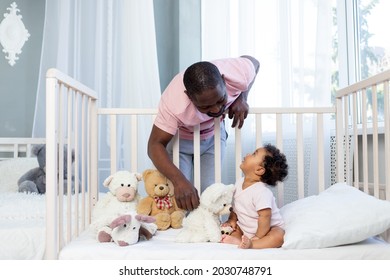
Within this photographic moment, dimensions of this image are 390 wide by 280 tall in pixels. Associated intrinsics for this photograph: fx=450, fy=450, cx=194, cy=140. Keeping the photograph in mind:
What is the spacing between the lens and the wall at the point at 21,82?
8.71 ft

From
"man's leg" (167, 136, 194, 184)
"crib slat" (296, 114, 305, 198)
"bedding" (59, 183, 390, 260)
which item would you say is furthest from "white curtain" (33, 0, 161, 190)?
"bedding" (59, 183, 390, 260)

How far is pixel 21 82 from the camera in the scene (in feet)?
8.72

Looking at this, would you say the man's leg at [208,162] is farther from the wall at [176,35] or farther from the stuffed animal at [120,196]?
the wall at [176,35]

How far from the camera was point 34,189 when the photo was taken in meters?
2.11

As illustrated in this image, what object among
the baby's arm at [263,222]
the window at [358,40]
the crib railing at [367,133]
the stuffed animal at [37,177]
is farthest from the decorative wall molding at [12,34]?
the baby's arm at [263,222]

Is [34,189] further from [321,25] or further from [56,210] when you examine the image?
[321,25]

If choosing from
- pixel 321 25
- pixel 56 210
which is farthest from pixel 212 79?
pixel 321 25

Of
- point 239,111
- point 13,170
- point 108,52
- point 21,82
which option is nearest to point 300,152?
point 239,111

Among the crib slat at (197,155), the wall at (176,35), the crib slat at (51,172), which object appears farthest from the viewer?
the wall at (176,35)

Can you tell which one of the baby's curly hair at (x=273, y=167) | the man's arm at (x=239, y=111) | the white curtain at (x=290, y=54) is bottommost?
the baby's curly hair at (x=273, y=167)

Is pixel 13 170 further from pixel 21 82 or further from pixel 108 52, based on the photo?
pixel 108 52

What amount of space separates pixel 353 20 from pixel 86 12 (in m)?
1.28

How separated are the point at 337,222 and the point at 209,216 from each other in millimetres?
364

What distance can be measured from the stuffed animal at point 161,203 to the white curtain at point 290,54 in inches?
22.9
